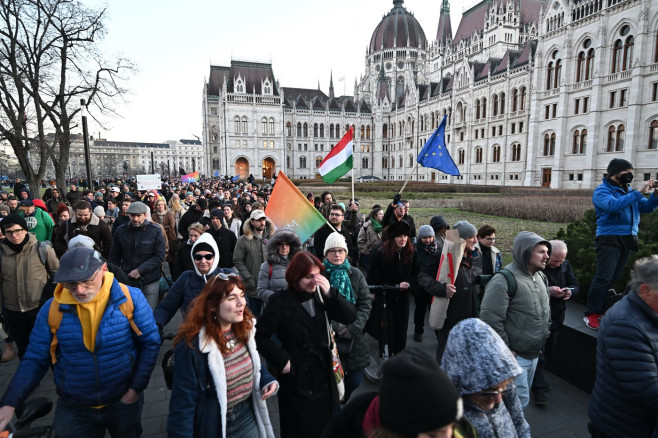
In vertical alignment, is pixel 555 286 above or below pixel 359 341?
above

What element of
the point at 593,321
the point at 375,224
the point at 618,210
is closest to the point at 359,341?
the point at 593,321

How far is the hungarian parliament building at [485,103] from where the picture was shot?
108ft

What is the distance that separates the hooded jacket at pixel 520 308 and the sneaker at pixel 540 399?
3.61 ft

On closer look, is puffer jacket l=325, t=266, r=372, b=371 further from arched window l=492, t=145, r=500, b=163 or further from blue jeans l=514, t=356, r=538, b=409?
arched window l=492, t=145, r=500, b=163

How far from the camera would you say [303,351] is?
9.13 ft

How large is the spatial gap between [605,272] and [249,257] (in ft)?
14.8

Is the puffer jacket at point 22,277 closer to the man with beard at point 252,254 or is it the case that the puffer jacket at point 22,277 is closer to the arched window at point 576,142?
the man with beard at point 252,254

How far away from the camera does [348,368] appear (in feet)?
10.9

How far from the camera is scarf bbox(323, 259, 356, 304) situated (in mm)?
3432

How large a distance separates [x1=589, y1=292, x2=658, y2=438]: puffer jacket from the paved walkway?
4.72 feet

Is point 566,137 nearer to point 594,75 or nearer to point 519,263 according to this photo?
point 594,75

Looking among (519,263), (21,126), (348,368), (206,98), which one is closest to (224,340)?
(348,368)

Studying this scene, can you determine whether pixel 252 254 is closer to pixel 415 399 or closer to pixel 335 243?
pixel 335 243

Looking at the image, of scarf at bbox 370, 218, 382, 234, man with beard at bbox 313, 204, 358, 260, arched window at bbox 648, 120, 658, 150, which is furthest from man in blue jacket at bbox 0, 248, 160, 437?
arched window at bbox 648, 120, 658, 150
